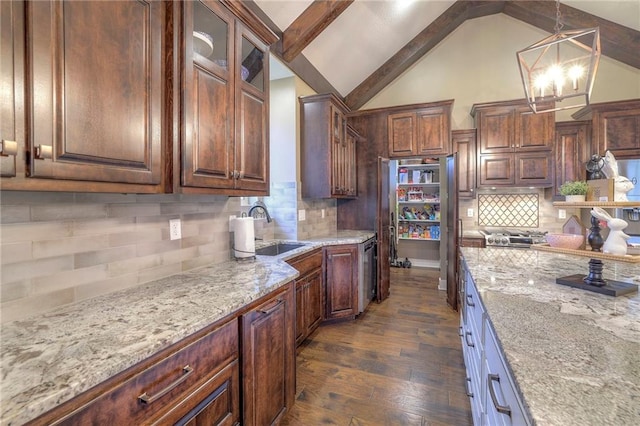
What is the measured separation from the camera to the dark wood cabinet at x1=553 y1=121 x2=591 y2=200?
12.7 ft

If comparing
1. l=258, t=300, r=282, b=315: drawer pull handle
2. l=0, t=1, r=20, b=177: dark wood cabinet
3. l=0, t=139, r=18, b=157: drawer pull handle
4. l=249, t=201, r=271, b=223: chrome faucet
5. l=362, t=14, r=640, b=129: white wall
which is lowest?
l=258, t=300, r=282, b=315: drawer pull handle

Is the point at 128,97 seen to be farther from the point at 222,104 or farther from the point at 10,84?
the point at 222,104

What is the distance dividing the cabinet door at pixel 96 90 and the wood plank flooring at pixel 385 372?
70.4 inches

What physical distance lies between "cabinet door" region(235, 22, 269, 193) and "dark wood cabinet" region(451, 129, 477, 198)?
3198mm

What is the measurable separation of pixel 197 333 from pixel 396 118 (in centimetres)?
389

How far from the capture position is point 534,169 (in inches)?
153

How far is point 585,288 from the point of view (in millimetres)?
1352

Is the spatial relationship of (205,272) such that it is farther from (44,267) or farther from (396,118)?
(396,118)

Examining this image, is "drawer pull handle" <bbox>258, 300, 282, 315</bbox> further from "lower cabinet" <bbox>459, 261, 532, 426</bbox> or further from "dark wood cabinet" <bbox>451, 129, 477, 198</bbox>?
"dark wood cabinet" <bbox>451, 129, 477, 198</bbox>

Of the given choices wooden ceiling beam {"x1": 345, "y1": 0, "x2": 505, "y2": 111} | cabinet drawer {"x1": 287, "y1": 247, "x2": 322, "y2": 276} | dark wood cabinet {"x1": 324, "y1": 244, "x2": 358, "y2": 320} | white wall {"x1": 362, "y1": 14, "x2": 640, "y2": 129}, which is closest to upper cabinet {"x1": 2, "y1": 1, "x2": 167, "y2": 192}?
cabinet drawer {"x1": 287, "y1": 247, "x2": 322, "y2": 276}

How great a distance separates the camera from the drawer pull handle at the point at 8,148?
82 cm

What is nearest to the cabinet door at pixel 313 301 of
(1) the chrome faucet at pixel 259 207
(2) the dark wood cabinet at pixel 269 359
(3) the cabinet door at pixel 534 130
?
(1) the chrome faucet at pixel 259 207

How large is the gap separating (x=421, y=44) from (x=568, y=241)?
4030 mm

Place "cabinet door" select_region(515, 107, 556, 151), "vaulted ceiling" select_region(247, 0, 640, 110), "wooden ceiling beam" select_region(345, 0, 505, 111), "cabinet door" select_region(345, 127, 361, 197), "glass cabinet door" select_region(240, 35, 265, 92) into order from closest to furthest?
"glass cabinet door" select_region(240, 35, 265, 92) < "vaulted ceiling" select_region(247, 0, 640, 110) < "cabinet door" select_region(515, 107, 556, 151) < "cabinet door" select_region(345, 127, 361, 197) < "wooden ceiling beam" select_region(345, 0, 505, 111)
